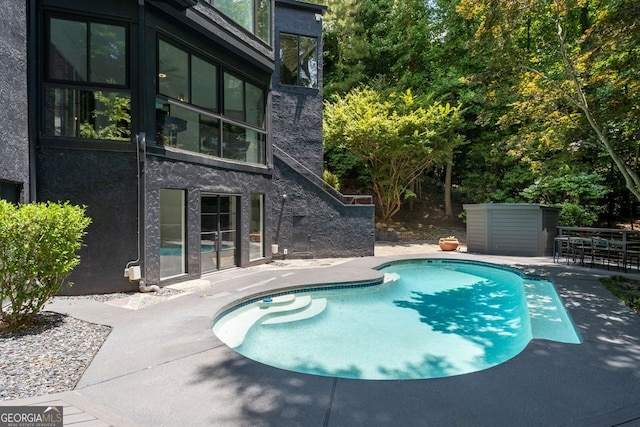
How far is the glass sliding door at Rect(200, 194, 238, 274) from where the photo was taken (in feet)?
27.1

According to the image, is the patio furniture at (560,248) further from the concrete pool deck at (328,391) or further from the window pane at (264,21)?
the window pane at (264,21)

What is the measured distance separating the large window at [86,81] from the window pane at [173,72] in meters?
0.69

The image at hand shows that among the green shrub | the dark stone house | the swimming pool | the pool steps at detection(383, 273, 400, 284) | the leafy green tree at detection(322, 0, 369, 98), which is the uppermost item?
the leafy green tree at detection(322, 0, 369, 98)

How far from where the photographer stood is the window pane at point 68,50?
6172 millimetres

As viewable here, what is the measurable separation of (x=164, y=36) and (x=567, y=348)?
8368 mm

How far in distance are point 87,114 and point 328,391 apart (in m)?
6.42

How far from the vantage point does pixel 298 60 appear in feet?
40.3

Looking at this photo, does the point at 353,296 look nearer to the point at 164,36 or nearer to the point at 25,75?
the point at 164,36

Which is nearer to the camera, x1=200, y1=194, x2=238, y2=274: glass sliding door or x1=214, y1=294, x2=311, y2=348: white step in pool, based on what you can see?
x1=214, y1=294, x2=311, y2=348: white step in pool

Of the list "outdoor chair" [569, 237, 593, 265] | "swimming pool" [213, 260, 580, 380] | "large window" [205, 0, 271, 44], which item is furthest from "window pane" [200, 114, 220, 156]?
"outdoor chair" [569, 237, 593, 265]

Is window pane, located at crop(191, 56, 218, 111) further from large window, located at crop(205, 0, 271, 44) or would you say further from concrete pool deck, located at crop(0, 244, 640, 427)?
concrete pool deck, located at crop(0, 244, 640, 427)

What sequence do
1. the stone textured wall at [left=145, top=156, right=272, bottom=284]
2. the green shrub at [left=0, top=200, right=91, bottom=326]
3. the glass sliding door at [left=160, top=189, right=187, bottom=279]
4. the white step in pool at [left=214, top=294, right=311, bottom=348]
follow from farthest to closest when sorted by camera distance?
the glass sliding door at [left=160, top=189, right=187, bottom=279]
the stone textured wall at [left=145, top=156, right=272, bottom=284]
the white step in pool at [left=214, top=294, right=311, bottom=348]
the green shrub at [left=0, top=200, right=91, bottom=326]

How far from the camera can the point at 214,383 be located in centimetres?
310

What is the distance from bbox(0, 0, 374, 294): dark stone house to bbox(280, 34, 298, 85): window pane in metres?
1.75
